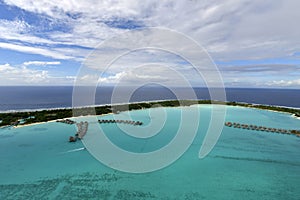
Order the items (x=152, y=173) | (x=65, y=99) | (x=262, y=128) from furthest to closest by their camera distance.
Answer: (x=65, y=99), (x=262, y=128), (x=152, y=173)

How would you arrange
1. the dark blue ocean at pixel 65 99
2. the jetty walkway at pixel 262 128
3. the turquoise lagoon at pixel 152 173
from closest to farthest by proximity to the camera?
the turquoise lagoon at pixel 152 173, the jetty walkway at pixel 262 128, the dark blue ocean at pixel 65 99

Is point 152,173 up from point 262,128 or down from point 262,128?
down

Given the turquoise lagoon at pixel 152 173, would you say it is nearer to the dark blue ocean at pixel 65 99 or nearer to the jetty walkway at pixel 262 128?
the jetty walkway at pixel 262 128

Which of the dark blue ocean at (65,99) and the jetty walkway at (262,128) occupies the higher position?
the dark blue ocean at (65,99)

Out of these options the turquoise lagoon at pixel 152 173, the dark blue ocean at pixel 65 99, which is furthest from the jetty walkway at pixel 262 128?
the dark blue ocean at pixel 65 99

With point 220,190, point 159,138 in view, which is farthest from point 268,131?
point 220,190

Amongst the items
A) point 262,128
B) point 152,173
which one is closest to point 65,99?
point 262,128

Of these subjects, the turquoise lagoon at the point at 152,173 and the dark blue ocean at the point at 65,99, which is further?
the dark blue ocean at the point at 65,99

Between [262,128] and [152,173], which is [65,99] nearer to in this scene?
[262,128]

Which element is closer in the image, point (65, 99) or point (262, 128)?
point (262, 128)
